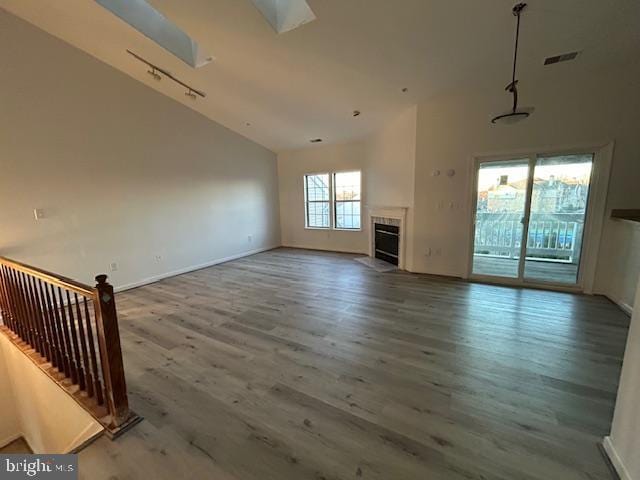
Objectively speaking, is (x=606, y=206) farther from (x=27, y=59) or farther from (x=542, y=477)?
(x=27, y=59)

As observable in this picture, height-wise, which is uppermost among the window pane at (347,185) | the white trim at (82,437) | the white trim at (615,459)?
the window pane at (347,185)

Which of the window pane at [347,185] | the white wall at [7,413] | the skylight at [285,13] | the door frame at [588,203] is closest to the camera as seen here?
the skylight at [285,13]

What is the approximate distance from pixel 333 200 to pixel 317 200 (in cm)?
51

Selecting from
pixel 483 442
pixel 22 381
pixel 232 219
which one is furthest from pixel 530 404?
pixel 232 219

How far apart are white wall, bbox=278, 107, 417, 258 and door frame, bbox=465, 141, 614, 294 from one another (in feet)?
3.36

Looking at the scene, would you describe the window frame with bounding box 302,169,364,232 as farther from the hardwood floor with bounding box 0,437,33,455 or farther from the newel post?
the hardwood floor with bounding box 0,437,33,455

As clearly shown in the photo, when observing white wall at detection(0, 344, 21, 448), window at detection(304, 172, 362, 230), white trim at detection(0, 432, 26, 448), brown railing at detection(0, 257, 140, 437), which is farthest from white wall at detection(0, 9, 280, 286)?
window at detection(304, 172, 362, 230)

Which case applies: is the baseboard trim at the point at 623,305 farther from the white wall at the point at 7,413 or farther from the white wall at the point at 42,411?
the white wall at the point at 7,413

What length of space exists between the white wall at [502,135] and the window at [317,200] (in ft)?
9.32

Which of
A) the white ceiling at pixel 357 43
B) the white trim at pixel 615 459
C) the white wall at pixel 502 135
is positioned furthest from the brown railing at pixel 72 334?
the white wall at pixel 502 135

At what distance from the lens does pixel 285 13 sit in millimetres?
2943

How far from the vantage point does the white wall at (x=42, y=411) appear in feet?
7.18

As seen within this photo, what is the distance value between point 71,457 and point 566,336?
4108 mm

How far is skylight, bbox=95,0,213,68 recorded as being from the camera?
10.4 feet
